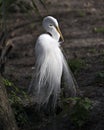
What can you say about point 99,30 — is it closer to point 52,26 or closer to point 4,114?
point 52,26

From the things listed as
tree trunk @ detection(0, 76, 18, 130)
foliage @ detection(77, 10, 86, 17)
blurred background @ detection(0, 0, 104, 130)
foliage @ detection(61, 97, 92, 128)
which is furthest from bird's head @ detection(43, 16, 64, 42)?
foliage @ detection(77, 10, 86, 17)

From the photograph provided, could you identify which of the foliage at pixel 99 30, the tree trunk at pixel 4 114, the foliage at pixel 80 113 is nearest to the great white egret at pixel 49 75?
the foliage at pixel 80 113

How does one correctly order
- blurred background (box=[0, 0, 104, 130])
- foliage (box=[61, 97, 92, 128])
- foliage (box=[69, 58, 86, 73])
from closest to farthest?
foliage (box=[61, 97, 92, 128]) < blurred background (box=[0, 0, 104, 130]) < foliage (box=[69, 58, 86, 73])

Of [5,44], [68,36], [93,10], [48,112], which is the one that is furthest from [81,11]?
[48,112]

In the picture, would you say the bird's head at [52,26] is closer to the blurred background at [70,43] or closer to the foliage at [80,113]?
the blurred background at [70,43]

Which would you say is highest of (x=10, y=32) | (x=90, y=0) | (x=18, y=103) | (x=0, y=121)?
(x=0, y=121)

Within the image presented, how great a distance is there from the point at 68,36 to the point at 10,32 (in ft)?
3.60

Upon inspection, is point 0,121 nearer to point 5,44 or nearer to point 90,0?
point 5,44

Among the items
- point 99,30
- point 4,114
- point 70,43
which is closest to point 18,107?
point 4,114

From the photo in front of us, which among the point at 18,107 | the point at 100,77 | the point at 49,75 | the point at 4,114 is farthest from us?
the point at 100,77

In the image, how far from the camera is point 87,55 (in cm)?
1059

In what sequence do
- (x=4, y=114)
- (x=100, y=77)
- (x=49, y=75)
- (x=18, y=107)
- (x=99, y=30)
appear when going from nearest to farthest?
(x=4, y=114) → (x=18, y=107) → (x=49, y=75) → (x=100, y=77) → (x=99, y=30)

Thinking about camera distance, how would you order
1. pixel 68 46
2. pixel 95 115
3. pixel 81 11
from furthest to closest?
pixel 81 11 < pixel 68 46 < pixel 95 115

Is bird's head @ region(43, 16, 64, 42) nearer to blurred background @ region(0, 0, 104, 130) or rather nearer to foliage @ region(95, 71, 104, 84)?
blurred background @ region(0, 0, 104, 130)
